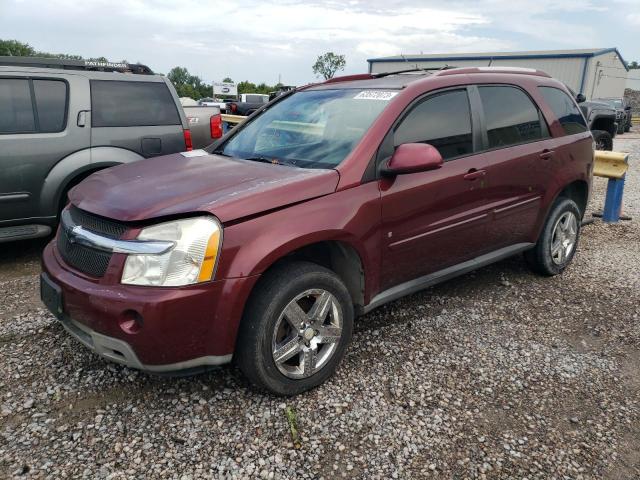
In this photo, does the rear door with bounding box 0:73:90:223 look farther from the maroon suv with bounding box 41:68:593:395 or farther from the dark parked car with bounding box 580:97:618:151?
the dark parked car with bounding box 580:97:618:151

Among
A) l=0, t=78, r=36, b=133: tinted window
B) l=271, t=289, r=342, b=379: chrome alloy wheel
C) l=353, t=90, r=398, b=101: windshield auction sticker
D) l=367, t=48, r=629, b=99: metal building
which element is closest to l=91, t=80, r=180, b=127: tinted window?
l=0, t=78, r=36, b=133: tinted window

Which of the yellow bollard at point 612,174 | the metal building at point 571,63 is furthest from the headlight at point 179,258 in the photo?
the metal building at point 571,63

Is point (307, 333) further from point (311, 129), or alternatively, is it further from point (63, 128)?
point (63, 128)

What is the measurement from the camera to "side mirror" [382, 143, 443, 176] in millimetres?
2969

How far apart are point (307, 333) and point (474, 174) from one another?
1742 millimetres

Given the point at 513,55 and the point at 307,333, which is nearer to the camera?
the point at 307,333

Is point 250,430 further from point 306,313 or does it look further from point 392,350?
point 392,350

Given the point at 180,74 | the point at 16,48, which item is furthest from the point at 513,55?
the point at 180,74

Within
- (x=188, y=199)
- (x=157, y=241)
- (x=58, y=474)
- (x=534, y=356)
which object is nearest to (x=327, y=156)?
(x=188, y=199)

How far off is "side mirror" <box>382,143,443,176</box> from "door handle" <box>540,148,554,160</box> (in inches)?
64.9

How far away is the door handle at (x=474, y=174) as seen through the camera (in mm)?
3579

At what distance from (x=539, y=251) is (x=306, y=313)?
272 centimetres

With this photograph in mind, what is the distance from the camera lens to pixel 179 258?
2393 mm

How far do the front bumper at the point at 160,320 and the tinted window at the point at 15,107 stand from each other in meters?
2.90
